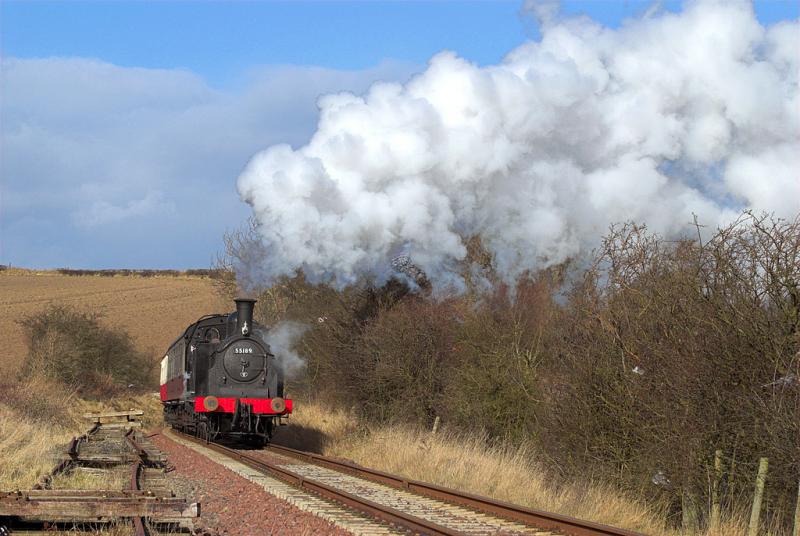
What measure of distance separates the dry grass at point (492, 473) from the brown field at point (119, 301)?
119 feet

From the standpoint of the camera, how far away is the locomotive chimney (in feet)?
75.2

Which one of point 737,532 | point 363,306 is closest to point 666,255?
point 737,532

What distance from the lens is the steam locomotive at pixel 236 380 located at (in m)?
22.5

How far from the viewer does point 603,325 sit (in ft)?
49.2

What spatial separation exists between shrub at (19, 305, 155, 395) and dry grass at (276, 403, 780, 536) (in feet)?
75.8

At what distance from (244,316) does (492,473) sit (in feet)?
32.8

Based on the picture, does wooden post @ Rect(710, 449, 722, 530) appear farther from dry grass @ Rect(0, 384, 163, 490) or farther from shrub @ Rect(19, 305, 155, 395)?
shrub @ Rect(19, 305, 155, 395)

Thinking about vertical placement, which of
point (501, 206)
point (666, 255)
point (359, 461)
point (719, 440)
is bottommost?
point (359, 461)

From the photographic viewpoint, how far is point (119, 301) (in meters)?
79.6

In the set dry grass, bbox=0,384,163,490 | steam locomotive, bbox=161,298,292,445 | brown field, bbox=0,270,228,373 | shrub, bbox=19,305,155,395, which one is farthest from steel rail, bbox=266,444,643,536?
brown field, bbox=0,270,228,373

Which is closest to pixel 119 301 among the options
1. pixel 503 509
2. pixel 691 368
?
pixel 503 509

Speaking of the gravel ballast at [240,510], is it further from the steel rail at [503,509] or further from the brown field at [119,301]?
the brown field at [119,301]

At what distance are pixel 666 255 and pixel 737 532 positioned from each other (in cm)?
554

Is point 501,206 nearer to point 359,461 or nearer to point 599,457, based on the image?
point 359,461
